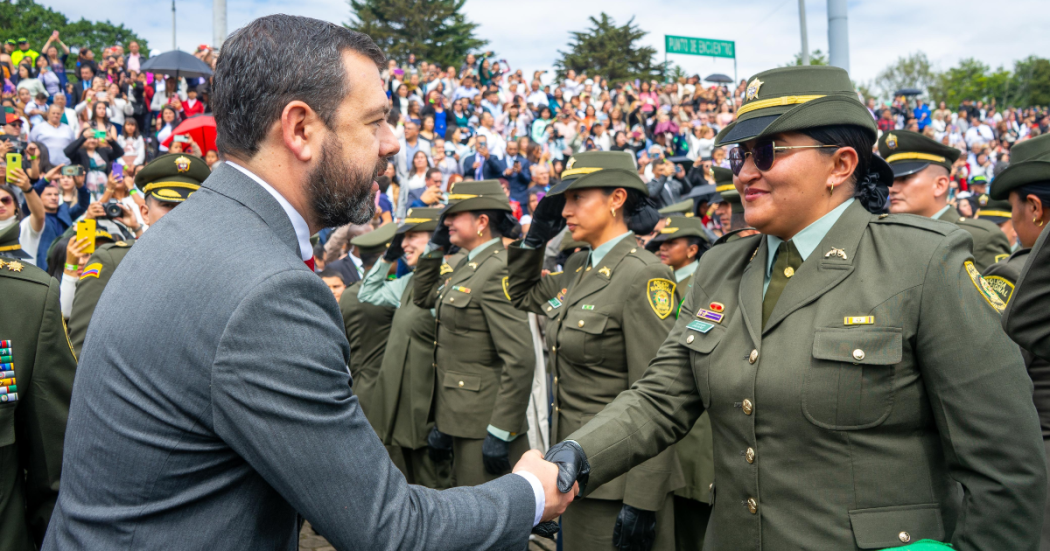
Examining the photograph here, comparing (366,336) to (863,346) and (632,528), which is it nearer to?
(632,528)

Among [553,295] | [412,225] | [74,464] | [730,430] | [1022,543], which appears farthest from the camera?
[412,225]

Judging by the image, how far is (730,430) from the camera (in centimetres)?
235

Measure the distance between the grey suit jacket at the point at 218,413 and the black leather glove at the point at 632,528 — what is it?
1.98 m

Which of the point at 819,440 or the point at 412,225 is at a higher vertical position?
the point at 412,225

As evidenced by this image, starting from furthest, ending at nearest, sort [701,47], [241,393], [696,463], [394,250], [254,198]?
[701,47] → [394,250] → [696,463] → [254,198] → [241,393]

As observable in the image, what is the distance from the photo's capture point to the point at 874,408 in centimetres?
207

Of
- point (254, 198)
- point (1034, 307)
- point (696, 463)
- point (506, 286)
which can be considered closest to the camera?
point (254, 198)

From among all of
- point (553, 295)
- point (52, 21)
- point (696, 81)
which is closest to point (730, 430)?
point (553, 295)

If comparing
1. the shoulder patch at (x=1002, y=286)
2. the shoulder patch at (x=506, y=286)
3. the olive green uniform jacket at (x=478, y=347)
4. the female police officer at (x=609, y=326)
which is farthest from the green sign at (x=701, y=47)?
the shoulder patch at (x=1002, y=286)

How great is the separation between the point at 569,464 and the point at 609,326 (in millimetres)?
1654

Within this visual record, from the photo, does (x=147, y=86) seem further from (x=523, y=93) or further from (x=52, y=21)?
(x=52, y=21)

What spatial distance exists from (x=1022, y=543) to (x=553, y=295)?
10.2 feet

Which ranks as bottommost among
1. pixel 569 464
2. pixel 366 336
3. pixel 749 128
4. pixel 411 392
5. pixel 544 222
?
pixel 411 392

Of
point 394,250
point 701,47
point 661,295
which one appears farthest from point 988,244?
point 701,47
